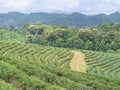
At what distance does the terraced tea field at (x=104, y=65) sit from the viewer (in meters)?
66.2

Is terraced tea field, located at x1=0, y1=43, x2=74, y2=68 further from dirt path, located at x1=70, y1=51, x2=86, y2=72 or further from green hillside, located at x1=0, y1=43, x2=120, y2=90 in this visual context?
green hillside, located at x1=0, y1=43, x2=120, y2=90

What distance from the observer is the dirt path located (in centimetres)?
6862


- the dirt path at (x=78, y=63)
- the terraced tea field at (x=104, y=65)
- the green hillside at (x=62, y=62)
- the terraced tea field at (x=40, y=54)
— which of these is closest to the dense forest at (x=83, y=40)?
the green hillside at (x=62, y=62)

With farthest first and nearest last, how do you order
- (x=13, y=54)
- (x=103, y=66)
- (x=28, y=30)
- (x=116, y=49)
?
1. (x=28, y=30)
2. (x=116, y=49)
3. (x=103, y=66)
4. (x=13, y=54)

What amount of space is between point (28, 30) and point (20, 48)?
103285 mm

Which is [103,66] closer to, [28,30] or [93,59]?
[93,59]

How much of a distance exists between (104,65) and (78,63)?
611 cm

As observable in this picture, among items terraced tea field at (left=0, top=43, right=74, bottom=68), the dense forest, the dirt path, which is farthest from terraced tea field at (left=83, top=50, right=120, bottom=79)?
the dense forest

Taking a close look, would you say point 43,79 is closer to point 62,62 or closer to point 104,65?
point 62,62

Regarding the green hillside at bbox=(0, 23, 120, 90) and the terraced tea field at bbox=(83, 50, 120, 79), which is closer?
the green hillside at bbox=(0, 23, 120, 90)

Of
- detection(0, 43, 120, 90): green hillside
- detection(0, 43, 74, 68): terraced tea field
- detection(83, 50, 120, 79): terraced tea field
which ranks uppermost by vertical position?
detection(0, 43, 120, 90): green hillside

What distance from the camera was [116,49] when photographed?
116 metres

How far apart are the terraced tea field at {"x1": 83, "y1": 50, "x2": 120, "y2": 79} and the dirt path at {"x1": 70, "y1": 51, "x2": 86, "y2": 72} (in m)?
1.27

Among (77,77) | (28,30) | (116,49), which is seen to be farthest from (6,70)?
(28,30)
